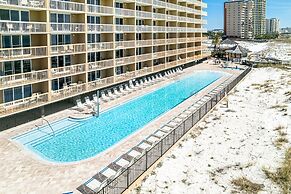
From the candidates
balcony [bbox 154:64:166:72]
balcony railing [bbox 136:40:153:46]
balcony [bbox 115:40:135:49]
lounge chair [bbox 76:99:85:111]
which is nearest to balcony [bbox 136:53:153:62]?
balcony railing [bbox 136:40:153:46]

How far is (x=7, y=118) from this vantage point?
20.7 m

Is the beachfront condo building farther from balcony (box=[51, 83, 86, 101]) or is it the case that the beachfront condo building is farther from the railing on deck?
the railing on deck

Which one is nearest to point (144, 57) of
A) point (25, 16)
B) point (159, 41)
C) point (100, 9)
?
point (159, 41)

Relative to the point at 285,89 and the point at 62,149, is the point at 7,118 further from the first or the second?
the point at 285,89

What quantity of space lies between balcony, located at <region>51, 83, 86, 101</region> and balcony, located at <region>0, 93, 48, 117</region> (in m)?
1.06

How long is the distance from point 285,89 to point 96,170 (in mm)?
26771

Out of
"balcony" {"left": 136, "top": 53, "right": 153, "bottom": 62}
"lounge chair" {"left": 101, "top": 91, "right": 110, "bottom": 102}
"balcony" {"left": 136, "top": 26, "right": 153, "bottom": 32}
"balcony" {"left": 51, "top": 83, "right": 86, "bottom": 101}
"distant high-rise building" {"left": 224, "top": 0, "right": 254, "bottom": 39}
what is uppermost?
"distant high-rise building" {"left": 224, "top": 0, "right": 254, "bottom": 39}

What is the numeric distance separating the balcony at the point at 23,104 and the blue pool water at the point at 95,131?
6.21 feet

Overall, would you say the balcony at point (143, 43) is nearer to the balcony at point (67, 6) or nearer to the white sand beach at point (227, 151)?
the balcony at point (67, 6)

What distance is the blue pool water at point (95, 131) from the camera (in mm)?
17938

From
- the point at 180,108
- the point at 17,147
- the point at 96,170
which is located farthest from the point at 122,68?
the point at 96,170

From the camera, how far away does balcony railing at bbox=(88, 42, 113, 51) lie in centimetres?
2730

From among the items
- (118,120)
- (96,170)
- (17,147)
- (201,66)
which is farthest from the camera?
(201,66)

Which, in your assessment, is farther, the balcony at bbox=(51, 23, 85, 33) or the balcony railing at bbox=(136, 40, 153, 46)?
the balcony railing at bbox=(136, 40, 153, 46)
